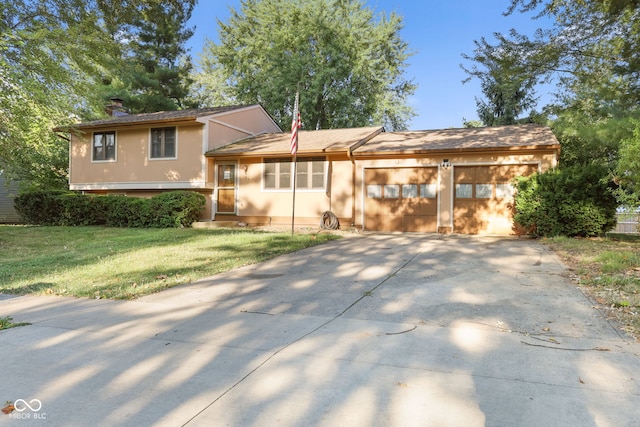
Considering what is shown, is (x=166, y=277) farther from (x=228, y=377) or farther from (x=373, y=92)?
(x=373, y=92)

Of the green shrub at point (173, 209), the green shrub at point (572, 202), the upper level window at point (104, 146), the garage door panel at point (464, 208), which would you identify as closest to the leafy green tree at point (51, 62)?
the upper level window at point (104, 146)

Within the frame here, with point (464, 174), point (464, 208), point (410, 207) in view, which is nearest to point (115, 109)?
point (410, 207)

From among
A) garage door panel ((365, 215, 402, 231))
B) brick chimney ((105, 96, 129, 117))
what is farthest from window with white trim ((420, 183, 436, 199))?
brick chimney ((105, 96, 129, 117))

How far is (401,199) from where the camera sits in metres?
13.7

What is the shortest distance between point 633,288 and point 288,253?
5.80 m

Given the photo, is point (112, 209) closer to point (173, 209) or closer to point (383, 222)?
→ point (173, 209)

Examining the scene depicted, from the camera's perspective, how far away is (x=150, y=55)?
30172mm

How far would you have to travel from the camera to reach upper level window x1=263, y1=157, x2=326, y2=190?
48.4ft

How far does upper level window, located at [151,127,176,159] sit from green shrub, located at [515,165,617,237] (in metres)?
13.3

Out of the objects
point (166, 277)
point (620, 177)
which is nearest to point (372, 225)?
point (620, 177)

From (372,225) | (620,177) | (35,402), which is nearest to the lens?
(35,402)

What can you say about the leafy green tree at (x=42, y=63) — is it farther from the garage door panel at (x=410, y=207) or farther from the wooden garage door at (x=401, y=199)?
the garage door panel at (x=410, y=207)

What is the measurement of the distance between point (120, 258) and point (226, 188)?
827 cm

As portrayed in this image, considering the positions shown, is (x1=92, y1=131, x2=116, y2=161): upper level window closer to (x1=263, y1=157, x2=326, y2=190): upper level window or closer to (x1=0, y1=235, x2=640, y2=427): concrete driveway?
(x1=263, y1=157, x2=326, y2=190): upper level window
